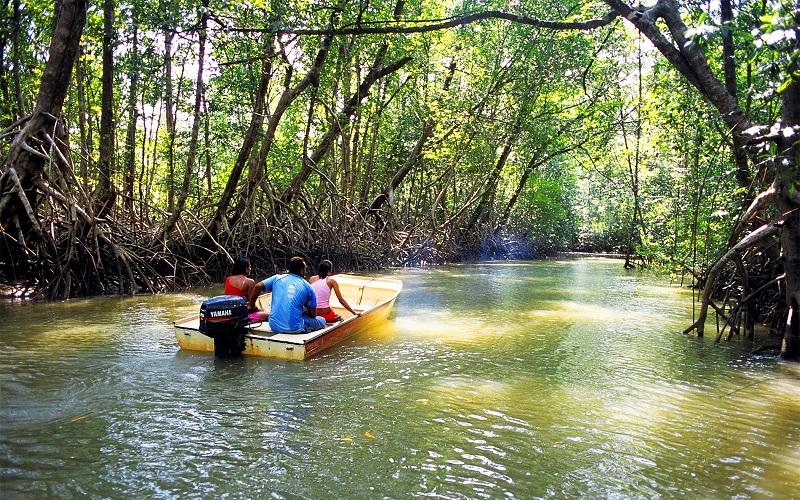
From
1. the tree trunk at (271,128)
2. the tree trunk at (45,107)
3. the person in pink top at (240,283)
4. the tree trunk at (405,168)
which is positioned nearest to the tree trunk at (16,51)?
the tree trunk at (45,107)

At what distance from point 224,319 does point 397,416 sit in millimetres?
2077

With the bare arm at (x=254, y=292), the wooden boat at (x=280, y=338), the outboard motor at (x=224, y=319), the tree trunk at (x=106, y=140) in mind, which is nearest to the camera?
the outboard motor at (x=224, y=319)

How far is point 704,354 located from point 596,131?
13.9 metres

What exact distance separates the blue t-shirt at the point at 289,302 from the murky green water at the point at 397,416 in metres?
0.52

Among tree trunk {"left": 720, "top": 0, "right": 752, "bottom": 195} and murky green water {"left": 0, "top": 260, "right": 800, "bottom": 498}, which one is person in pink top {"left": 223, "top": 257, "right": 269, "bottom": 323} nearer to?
murky green water {"left": 0, "top": 260, "right": 800, "bottom": 498}

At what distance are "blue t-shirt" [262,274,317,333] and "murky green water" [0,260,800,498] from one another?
52cm

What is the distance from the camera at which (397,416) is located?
4652mm

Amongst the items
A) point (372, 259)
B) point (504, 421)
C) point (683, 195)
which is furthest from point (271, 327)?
point (372, 259)

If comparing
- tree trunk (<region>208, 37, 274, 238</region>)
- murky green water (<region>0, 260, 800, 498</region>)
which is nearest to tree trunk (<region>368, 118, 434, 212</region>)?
tree trunk (<region>208, 37, 274, 238</region>)

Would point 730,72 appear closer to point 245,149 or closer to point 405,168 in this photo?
point 245,149

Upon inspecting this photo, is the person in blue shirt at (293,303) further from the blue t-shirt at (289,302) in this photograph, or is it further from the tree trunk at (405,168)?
the tree trunk at (405,168)

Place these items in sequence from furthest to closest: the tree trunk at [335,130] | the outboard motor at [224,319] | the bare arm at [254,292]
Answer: the tree trunk at [335,130]
the bare arm at [254,292]
the outboard motor at [224,319]

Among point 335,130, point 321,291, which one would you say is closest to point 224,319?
point 321,291

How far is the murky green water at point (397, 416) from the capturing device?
3.55 meters
